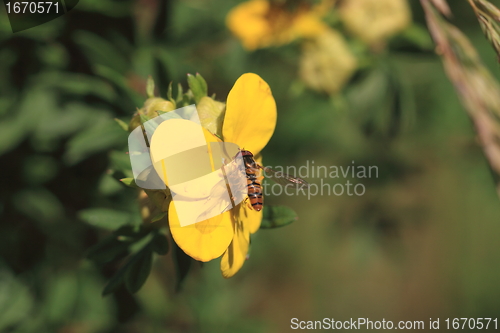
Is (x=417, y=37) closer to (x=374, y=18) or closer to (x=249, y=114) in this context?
(x=374, y=18)

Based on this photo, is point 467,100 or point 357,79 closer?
point 467,100

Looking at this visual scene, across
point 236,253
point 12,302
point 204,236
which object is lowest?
point 12,302

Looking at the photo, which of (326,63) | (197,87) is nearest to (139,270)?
(197,87)

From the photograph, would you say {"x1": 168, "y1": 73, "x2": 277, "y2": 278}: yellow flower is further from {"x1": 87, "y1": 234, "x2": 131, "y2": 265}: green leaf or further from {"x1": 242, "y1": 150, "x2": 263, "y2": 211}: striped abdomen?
{"x1": 87, "y1": 234, "x2": 131, "y2": 265}: green leaf

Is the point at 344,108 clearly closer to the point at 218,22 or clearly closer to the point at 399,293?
the point at 218,22

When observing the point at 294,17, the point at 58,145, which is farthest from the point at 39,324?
the point at 294,17

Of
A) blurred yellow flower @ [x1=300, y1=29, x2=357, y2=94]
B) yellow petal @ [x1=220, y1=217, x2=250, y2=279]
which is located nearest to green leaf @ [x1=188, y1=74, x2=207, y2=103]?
yellow petal @ [x1=220, y1=217, x2=250, y2=279]

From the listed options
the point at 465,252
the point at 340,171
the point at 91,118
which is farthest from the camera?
the point at 465,252

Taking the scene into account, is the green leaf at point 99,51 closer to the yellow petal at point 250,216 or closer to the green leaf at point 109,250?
the green leaf at point 109,250
